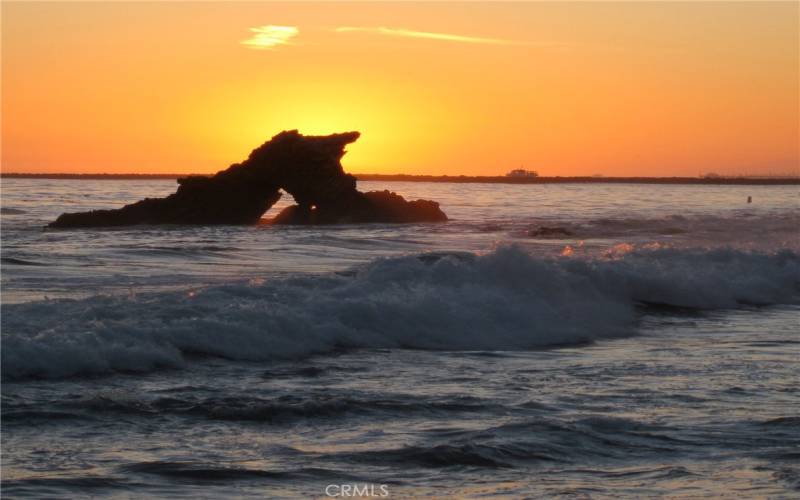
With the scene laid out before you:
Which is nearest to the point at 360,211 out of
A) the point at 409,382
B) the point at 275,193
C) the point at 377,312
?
the point at 275,193

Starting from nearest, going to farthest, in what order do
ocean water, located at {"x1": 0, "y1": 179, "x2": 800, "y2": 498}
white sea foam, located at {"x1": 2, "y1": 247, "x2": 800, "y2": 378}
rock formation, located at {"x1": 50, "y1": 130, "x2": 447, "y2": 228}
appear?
ocean water, located at {"x1": 0, "y1": 179, "x2": 800, "y2": 498}, white sea foam, located at {"x1": 2, "y1": 247, "x2": 800, "y2": 378}, rock formation, located at {"x1": 50, "y1": 130, "x2": 447, "y2": 228}

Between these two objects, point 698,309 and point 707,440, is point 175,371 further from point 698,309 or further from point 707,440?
point 698,309

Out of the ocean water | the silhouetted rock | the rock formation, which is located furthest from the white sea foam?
the silhouetted rock

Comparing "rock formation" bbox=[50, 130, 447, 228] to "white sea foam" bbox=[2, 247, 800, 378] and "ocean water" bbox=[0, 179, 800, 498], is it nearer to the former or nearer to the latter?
"ocean water" bbox=[0, 179, 800, 498]

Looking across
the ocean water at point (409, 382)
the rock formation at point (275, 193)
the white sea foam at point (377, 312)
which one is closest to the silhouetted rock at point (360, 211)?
the rock formation at point (275, 193)

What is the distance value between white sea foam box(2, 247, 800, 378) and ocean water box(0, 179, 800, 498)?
0.04 m

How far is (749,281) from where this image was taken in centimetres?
2180

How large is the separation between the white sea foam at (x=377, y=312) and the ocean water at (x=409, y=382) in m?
0.04

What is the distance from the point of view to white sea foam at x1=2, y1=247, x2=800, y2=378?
11930mm

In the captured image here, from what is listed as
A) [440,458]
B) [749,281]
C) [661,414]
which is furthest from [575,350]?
[749,281]

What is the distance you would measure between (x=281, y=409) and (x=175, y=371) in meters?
2.18

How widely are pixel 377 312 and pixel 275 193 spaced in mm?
29675

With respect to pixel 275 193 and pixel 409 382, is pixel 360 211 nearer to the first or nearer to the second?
pixel 275 193

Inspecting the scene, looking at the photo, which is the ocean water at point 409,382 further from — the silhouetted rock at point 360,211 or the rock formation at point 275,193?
the silhouetted rock at point 360,211
